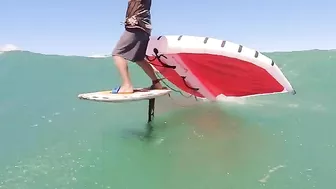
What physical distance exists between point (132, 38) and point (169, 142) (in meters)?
0.98

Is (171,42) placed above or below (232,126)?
above

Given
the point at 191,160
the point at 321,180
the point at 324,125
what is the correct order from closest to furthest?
the point at 321,180 < the point at 191,160 < the point at 324,125

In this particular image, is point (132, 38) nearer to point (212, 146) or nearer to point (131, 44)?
point (131, 44)

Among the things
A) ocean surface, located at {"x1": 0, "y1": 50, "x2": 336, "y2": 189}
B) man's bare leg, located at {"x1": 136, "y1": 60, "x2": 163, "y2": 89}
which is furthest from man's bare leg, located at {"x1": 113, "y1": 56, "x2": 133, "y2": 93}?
ocean surface, located at {"x1": 0, "y1": 50, "x2": 336, "y2": 189}

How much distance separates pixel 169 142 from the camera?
339 centimetres

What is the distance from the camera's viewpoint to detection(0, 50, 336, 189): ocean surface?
8.67 feet

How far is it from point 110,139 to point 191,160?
0.85 metres

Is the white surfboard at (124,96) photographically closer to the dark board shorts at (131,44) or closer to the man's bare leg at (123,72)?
the man's bare leg at (123,72)

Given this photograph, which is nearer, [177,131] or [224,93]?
[177,131]

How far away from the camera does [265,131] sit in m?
3.70

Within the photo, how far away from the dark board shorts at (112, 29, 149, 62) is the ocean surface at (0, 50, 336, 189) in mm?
669

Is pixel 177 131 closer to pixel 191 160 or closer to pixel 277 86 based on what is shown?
pixel 191 160

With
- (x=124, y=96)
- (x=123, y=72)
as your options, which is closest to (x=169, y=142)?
(x=124, y=96)

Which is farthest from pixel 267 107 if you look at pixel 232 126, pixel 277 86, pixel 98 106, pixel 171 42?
pixel 98 106
